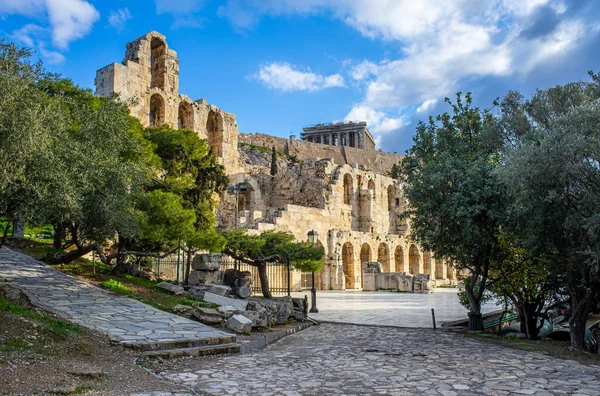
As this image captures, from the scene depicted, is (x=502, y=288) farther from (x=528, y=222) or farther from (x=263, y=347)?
(x=263, y=347)

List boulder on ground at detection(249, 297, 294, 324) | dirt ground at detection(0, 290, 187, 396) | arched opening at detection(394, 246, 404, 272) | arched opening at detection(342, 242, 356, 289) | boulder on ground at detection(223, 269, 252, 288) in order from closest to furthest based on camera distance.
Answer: dirt ground at detection(0, 290, 187, 396) → boulder on ground at detection(249, 297, 294, 324) → boulder on ground at detection(223, 269, 252, 288) → arched opening at detection(342, 242, 356, 289) → arched opening at detection(394, 246, 404, 272)

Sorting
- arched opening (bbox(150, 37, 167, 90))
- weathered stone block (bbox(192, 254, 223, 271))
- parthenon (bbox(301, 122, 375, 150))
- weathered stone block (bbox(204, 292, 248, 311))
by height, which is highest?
parthenon (bbox(301, 122, 375, 150))

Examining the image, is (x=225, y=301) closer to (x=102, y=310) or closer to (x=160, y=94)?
(x=102, y=310)

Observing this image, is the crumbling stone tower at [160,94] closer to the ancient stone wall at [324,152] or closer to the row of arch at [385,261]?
the row of arch at [385,261]

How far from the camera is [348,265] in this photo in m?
35.4

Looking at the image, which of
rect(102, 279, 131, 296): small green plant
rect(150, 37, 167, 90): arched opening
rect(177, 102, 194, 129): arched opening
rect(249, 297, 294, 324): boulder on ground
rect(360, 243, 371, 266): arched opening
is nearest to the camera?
rect(102, 279, 131, 296): small green plant

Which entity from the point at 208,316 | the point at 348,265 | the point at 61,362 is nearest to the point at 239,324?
the point at 208,316

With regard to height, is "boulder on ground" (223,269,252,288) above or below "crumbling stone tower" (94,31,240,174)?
below

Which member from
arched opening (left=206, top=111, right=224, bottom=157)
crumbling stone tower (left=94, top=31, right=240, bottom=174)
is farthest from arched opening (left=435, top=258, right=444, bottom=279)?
arched opening (left=206, top=111, right=224, bottom=157)

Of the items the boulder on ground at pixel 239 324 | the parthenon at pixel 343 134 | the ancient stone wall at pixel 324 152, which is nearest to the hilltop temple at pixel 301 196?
the boulder on ground at pixel 239 324

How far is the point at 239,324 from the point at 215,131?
106ft

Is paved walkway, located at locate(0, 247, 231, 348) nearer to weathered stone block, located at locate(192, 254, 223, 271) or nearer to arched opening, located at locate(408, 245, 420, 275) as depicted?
weathered stone block, located at locate(192, 254, 223, 271)

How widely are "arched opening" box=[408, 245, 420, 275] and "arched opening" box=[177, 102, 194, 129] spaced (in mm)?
20385

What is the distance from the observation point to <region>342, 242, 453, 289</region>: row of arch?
1391 inches
